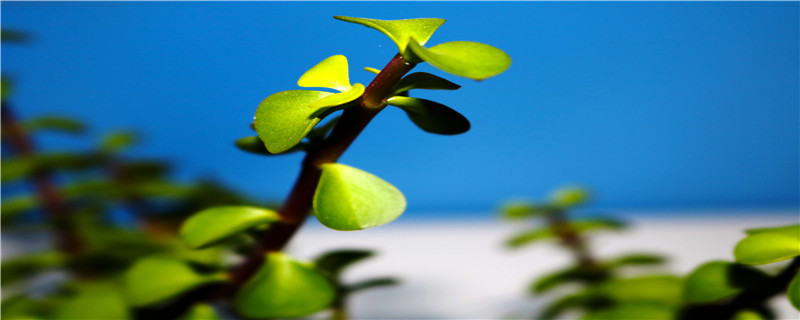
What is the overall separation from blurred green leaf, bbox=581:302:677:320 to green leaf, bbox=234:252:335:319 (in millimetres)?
127

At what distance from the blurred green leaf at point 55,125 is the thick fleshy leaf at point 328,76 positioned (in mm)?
339

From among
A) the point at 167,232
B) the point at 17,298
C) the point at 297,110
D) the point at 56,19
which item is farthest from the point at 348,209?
the point at 56,19

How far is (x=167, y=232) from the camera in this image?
498mm

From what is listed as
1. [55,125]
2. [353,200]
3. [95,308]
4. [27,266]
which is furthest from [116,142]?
[353,200]

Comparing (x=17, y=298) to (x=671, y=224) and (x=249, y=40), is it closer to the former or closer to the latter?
(x=249, y=40)

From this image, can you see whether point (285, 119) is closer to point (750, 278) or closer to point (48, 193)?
point (750, 278)

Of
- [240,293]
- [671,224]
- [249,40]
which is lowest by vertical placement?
[240,293]

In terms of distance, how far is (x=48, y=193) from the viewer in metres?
0.43

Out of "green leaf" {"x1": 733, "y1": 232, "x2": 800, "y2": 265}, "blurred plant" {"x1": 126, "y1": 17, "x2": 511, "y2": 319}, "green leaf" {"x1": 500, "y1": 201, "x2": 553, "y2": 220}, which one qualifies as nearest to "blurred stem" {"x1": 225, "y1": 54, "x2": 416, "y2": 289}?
"blurred plant" {"x1": 126, "y1": 17, "x2": 511, "y2": 319}

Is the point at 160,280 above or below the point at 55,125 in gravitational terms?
below

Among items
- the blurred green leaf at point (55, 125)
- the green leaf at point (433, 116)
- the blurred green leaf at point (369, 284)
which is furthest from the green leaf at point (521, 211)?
the blurred green leaf at point (55, 125)

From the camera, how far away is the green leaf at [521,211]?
0.43m

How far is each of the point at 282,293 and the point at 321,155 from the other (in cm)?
6

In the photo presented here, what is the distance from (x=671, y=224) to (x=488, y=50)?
2.89ft
